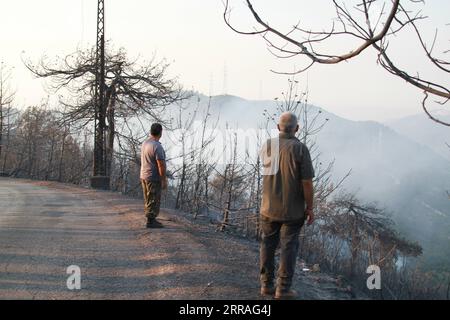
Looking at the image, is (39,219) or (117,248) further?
(39,219)

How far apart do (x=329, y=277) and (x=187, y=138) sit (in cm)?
1204

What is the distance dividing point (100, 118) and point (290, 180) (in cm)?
1812

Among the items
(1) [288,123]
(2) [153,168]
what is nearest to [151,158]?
(2) [153,168]

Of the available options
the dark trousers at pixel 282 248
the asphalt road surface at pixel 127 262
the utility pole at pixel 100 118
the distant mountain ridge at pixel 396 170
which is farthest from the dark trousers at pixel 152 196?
the distant mountain ridge at pixel 396 170

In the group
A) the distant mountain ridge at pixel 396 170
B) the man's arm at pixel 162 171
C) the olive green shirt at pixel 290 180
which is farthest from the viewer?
the distant mountain ridge at pixel 396 170

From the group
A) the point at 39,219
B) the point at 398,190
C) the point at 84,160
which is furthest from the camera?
the point at 398,190

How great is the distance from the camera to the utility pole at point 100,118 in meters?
20.8

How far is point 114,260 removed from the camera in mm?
7148

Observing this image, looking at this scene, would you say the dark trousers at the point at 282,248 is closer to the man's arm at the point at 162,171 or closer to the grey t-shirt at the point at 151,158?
the man's arm at the point at 162,171

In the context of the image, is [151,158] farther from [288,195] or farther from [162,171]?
[288,195]

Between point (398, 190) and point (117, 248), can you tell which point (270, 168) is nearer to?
point (117, 248)

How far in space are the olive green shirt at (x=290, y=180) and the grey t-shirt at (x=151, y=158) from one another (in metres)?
4.09
